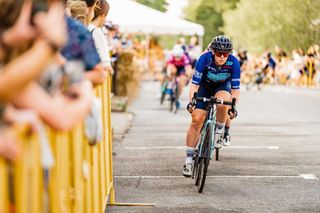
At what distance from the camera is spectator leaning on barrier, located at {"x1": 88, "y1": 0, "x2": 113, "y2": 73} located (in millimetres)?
8562

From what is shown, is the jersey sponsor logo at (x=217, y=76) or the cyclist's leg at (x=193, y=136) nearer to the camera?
the cyclist's leg at (x=193, y=136)

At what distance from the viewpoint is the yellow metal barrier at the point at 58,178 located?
4105 millimetres

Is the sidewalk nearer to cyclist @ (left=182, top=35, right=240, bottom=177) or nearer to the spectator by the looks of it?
cyclist @ (left=182, top=35, right=240, bottom=177)

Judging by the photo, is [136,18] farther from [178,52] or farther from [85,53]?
[85,53]

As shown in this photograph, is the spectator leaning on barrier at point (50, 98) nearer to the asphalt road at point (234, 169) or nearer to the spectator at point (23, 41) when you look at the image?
the spectator at point (23, 41)

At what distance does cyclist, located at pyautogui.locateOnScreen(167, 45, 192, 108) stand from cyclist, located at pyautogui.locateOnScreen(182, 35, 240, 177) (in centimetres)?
1418

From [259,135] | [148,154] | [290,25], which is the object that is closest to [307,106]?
[259,135]

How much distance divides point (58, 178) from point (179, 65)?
21.2m

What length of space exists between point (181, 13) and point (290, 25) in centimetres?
5867

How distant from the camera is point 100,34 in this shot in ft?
28.1

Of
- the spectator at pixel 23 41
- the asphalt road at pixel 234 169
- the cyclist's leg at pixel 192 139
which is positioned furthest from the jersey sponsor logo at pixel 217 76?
the spectator at pixel 23 41

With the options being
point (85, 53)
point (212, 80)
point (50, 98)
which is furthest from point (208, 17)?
point (50, 98)

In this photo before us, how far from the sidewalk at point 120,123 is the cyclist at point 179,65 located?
2.54m

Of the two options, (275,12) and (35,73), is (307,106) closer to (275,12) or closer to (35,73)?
(35,73)
